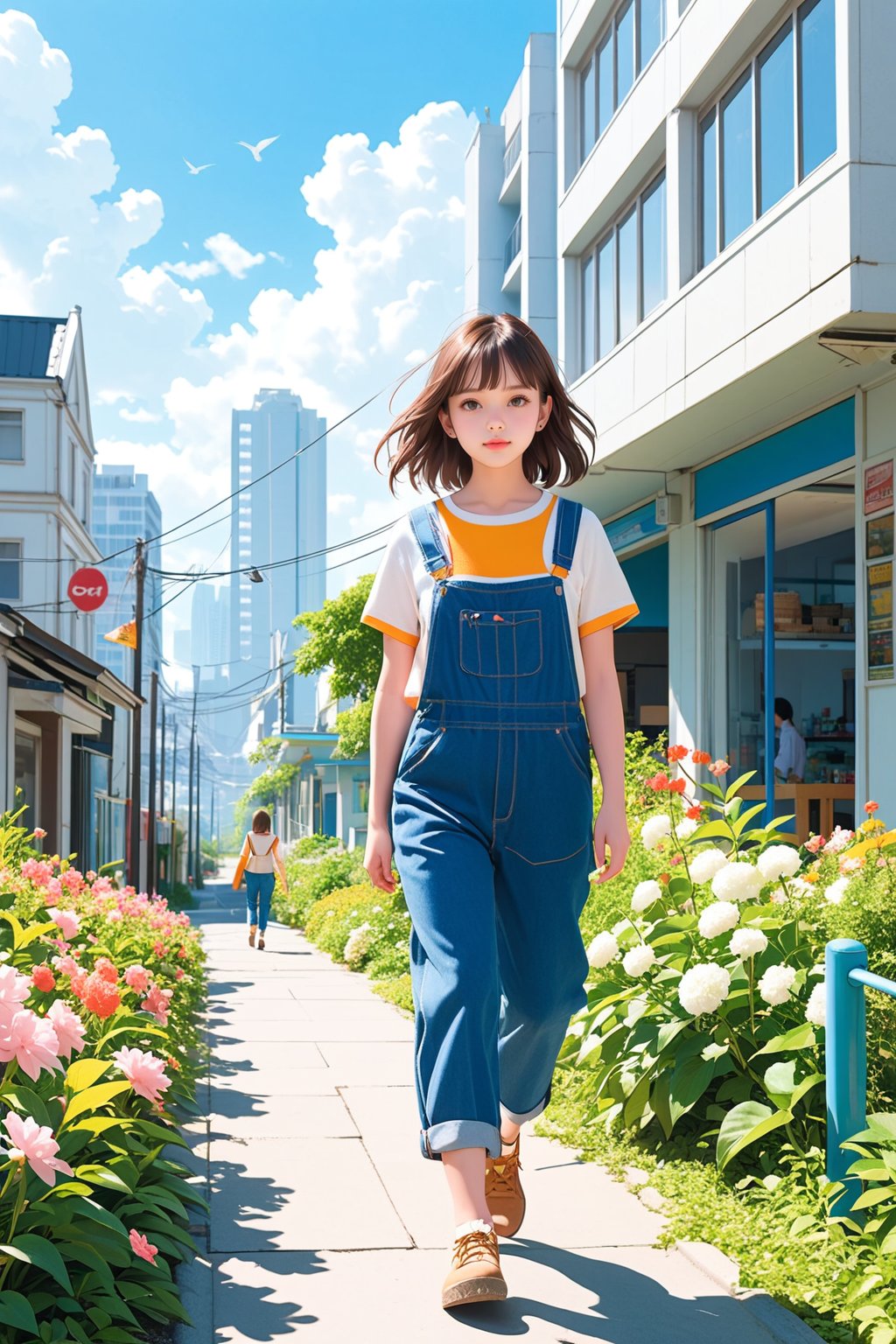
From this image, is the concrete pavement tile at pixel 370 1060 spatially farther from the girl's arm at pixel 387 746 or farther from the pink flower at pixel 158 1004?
the girl's arm at pixel 387 746

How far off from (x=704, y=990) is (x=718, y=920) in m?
0.27

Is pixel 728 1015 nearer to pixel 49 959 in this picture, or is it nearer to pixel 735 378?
pixel 49 959

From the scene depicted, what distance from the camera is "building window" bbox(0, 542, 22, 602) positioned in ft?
114

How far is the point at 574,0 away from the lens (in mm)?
15758

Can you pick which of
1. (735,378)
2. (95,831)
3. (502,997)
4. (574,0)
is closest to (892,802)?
(735,378)

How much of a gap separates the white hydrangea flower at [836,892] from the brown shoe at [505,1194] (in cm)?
134

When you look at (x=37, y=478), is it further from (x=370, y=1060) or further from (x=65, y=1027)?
(x=65, y=1027)

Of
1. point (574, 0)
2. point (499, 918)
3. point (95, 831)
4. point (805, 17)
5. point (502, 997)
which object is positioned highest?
point (574, 0)

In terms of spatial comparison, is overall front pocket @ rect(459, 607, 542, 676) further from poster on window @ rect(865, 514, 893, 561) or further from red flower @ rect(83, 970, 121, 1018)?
poster on window @ rect(865, 514, 893, 561)

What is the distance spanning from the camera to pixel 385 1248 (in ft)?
11.1

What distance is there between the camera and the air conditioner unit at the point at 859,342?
8.35 meters

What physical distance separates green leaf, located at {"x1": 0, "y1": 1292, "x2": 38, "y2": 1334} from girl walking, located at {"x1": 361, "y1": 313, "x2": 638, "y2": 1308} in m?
0.90

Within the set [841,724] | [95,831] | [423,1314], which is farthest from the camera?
[95,831]

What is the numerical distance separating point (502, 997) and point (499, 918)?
232mm
